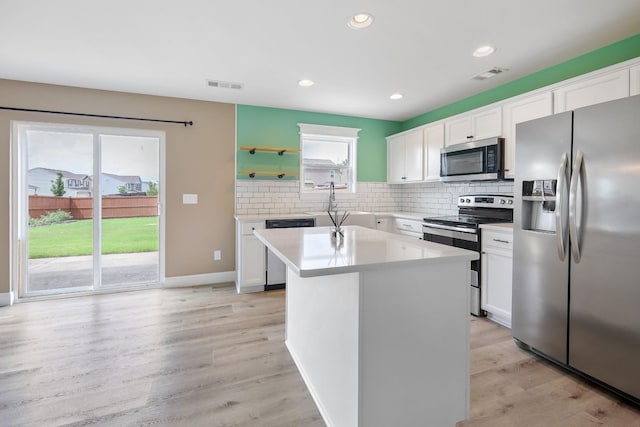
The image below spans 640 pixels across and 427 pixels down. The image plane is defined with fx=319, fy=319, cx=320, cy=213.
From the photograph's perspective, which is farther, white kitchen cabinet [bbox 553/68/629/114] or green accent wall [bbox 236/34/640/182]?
green accent wall [bbox 236/34/640/182]

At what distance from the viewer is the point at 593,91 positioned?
2.43 m

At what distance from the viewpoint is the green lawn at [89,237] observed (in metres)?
3.71

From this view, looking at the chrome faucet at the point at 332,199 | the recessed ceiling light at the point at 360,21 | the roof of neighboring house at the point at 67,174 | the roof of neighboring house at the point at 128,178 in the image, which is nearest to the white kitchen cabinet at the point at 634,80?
the recessed ceiling light at the point at 360,21

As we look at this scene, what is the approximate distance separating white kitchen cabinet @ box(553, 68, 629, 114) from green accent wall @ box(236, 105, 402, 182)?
2.61m

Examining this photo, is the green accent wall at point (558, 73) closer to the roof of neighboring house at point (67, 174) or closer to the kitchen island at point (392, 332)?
the kitchen island at point (392, 332)

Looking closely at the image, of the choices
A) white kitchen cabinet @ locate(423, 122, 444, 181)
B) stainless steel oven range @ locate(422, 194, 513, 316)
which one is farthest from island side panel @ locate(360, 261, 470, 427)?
white kitchen cabinet @ locate(423, 122, 444, 181)

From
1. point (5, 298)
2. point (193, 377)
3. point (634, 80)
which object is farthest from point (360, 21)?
point (5, 298)

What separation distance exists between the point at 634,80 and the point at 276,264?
3.59 meters

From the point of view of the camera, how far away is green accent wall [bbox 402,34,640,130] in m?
2.47

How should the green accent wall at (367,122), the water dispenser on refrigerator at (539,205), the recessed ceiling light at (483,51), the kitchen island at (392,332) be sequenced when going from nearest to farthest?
the kitchen island at (392,332) < the water dispenser on refrigerator at (539,205) < the recessed ceiling light at (483,51) < the green accent wall at (367,122)

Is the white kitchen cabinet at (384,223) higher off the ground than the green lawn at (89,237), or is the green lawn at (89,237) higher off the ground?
the white kitchen cabinet at (384,223)

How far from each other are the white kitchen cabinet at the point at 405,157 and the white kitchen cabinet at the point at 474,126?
53cm

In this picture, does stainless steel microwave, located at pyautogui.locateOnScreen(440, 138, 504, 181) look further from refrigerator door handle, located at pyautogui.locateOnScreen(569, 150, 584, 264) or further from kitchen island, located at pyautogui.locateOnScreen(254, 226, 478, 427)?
kitchen island, located at pyautogui.locateOnScreen(254, 226, 478, 427)

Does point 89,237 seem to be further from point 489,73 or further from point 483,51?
point 489,73
